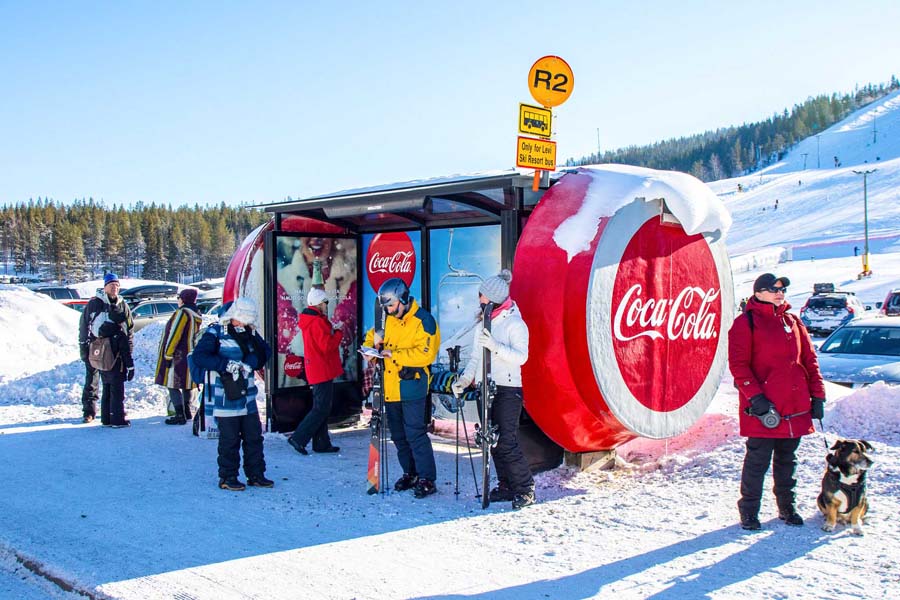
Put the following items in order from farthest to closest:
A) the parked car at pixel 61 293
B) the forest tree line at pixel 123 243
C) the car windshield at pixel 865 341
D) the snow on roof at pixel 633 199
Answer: the forest tree line at pixel 123 243 < the parked car at pixel 61 293 < the car windshield at pixel 865 341 < the snow on roof at pixel 633 199

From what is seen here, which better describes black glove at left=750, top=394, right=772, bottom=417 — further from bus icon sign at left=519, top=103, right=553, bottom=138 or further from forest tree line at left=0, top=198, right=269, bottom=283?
forest tree line at left=0, top=198, right=269, bottom=283

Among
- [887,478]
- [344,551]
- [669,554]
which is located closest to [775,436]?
[669,554]

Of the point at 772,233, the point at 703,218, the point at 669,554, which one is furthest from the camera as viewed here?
the point at 772,233

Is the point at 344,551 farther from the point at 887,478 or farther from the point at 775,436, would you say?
the point at 887,478

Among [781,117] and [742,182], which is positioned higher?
[781,117]

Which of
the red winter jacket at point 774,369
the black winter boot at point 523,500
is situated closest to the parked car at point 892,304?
the red winter jacket at point 774,369

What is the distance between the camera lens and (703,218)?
6918mm

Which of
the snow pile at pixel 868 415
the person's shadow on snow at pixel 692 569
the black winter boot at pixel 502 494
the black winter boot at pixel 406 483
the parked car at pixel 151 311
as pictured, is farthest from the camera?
the parked car at pixel 151 311

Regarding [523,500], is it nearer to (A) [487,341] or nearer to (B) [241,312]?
(A) [487,341]

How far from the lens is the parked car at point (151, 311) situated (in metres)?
24.9

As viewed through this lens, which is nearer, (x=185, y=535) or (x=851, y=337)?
(x=185, y=535)

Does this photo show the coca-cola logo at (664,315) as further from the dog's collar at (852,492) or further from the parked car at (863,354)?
the parked car at (863,354)

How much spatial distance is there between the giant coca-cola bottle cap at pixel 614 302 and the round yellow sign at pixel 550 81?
699 millimetres

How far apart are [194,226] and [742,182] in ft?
247
